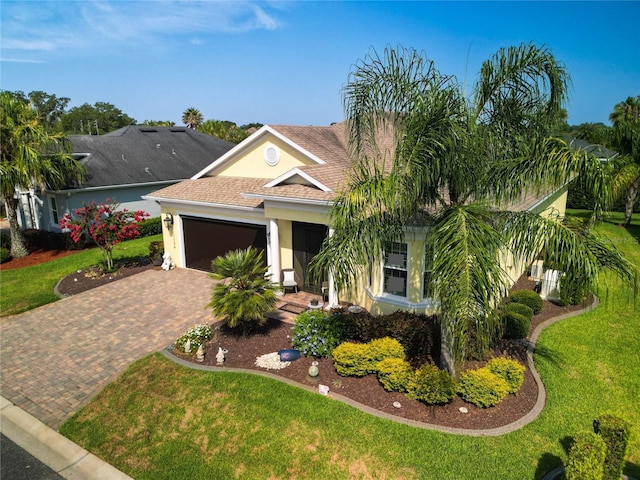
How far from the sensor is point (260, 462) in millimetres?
7121

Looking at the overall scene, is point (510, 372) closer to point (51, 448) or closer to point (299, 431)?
point (299, 431)

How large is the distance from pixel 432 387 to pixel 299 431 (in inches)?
112

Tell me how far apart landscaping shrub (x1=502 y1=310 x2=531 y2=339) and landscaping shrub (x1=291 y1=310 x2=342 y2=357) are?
4508 millimetres

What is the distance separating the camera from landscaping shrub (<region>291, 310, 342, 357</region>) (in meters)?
10.3

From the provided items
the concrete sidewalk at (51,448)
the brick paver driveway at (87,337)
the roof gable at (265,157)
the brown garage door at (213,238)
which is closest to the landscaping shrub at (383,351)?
the concrete sidewalk at (51,448)

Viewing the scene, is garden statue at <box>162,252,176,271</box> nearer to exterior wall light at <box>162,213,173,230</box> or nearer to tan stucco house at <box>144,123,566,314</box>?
tan stucco house at <box>144,123,566,314</box>

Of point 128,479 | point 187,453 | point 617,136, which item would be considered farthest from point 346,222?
point 617,136

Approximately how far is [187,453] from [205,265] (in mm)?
11036

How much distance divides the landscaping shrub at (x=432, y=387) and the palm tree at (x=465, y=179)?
0.50 m

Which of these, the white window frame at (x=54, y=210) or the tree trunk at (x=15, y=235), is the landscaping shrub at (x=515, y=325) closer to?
the tree trunk at (x=15, y=235)

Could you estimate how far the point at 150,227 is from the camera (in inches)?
981

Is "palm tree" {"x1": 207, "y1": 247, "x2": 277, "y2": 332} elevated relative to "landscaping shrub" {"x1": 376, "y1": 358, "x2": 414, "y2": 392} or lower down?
elevated

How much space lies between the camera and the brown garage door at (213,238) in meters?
16.0

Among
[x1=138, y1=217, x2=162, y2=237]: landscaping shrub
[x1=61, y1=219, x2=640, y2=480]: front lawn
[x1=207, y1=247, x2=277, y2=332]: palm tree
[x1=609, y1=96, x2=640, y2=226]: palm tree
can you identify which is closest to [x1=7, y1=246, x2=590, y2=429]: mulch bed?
[x1=61, y1=219, x2=640, y2=480]: front lawn
